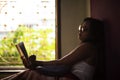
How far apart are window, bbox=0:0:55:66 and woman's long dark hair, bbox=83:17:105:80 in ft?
3.27

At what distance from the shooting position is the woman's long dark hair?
2435 mm

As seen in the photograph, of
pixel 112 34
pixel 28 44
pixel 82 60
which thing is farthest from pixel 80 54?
pixel 28 44

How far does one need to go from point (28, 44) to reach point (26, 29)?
20 centimetres

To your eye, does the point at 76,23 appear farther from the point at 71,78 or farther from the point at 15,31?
the point at 71,78

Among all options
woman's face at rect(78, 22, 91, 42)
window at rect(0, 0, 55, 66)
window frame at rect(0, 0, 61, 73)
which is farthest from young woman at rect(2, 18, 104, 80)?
window at rect(0, 0, 55, 66)

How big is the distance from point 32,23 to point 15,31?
254 mm

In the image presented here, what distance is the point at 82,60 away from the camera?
2352 millimetres

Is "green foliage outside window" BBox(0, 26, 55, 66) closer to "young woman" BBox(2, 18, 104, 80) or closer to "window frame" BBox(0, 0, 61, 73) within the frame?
"window frame" BBox(0, 0, 61, 73)

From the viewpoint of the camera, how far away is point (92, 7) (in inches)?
116

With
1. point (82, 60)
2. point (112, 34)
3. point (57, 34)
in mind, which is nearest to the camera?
point (82, 60)

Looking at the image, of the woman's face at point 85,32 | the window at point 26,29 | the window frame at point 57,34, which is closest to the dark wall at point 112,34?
the woman's face at point 85,32

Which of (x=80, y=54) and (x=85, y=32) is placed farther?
(x=85, y=32)

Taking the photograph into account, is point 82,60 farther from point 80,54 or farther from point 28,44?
point 28,44

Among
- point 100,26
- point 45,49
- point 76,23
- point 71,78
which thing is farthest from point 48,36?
point 71,78
